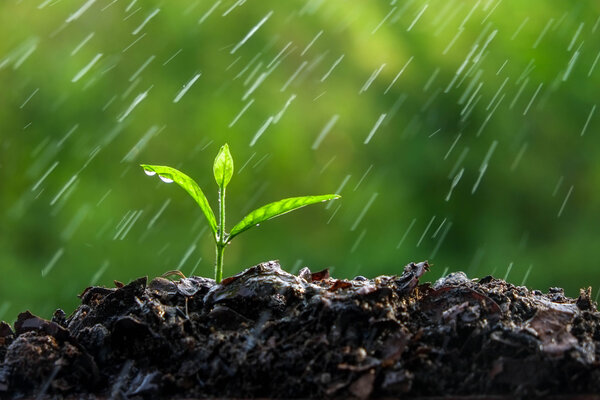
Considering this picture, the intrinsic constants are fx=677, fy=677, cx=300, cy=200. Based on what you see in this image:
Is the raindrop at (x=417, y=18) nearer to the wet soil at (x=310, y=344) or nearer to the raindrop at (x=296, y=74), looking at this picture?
the raindrop at (x=296, y=74)

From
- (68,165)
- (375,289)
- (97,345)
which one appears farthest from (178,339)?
(68,165)

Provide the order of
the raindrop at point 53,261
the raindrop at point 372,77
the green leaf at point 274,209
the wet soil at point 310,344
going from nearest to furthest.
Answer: the wet soil at point 310,344 → the green leaf at point 274,209 → the raindrop at point 53,261 → the raindrop at point 372,77

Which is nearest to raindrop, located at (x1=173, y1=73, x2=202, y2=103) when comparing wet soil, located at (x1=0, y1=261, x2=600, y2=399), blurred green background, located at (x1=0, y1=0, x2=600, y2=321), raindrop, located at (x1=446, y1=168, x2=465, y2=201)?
blurred green background, located at (x1=0, y1=0, x2=600, y2=321)

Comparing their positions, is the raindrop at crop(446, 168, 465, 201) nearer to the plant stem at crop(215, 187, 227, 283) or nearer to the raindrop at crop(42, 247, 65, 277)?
the raindrop at crop(42, 247, 65, 277)

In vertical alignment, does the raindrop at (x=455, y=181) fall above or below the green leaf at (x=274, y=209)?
below

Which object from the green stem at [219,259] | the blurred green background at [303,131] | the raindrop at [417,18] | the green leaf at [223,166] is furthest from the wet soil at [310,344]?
the raindrop at [417,18]

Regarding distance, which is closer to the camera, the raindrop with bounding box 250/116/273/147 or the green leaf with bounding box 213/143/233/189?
the green leaf with bounding box 213/143/233/189

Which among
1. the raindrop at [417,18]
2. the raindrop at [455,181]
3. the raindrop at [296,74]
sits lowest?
the raindrop at [455,181]
